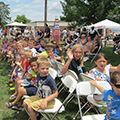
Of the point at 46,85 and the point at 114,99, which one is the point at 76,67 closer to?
the point at 46,85

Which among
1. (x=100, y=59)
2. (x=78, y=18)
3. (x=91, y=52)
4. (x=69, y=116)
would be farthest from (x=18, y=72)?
(x=78, y=18)

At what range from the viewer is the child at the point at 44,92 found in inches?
92.4

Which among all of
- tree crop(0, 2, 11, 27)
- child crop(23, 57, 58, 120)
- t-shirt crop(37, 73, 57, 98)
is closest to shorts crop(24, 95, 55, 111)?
child crop(23, 57, 58, 120)

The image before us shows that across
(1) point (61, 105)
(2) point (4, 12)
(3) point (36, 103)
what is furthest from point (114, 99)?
(2) point (4, 12)

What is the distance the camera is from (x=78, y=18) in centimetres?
2877

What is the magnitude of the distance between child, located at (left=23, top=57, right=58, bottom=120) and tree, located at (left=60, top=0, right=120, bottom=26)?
2641cm

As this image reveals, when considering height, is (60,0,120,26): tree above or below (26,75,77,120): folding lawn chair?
above

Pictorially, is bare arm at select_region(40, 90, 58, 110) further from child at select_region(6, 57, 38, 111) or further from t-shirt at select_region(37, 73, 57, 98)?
child at select_region(6, 57, 38, 111)

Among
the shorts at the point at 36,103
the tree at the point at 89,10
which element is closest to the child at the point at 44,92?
the shorts at the point at 36,103

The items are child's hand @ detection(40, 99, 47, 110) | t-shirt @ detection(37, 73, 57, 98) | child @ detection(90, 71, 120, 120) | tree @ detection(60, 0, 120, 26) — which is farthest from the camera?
tree @ detection(60, 0, 120, 26)

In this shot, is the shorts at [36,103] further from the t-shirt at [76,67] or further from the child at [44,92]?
the t-shirt at [76,67]

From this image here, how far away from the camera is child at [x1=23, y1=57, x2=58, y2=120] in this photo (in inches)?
92.4

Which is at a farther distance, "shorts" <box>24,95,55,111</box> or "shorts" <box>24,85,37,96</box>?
"shorts" <box>24,85,37,96</box>

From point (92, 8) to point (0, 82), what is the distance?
87.5ft
